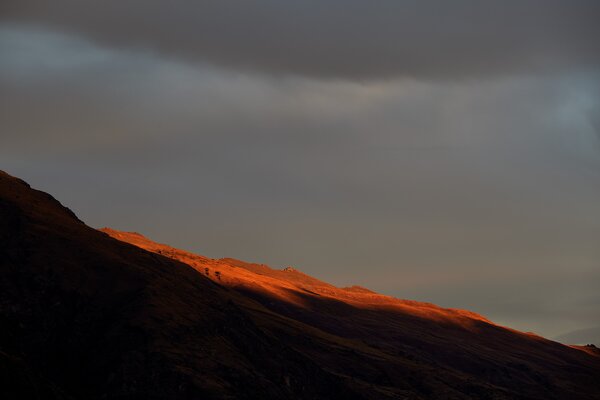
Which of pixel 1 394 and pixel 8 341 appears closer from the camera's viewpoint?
pixel 1 394

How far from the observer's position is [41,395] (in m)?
158

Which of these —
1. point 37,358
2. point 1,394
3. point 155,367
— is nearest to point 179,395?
point 155,367

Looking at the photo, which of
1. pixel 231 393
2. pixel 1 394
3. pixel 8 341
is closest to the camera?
pixel 1 394

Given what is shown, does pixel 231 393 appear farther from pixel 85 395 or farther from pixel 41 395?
pixel 41 395

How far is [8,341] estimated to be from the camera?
187250 mm

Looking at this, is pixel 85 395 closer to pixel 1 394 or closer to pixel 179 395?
pixel 179 395

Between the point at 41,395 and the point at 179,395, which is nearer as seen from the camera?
the point at 41,395

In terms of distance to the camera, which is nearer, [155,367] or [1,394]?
[1,394]

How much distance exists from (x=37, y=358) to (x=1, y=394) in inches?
2022

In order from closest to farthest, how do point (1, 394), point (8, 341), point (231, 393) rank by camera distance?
point (1, 394)
point (8, 341)
point (231, 393)

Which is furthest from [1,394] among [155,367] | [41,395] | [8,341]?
[155,367]

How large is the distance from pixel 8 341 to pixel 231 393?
4973 centimetres

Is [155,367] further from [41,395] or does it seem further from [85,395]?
[41,395]

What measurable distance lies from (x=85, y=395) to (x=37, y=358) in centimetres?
1622
